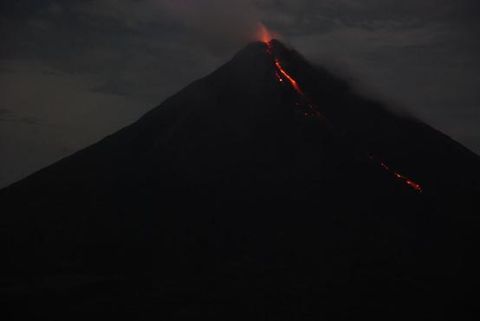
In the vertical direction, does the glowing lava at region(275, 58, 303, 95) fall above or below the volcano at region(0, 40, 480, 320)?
above

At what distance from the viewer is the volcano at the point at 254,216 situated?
4931 centimetres

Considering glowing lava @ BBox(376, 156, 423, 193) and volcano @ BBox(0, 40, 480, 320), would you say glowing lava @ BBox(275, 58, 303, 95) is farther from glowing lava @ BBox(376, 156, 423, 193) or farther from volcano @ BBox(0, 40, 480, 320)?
glowing lava @ BBox(376, 156, 423, 193)

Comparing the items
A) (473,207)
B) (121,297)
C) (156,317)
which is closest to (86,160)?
(121,297)

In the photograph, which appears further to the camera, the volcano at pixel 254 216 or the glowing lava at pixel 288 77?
the glowing lava at pixel 288 77

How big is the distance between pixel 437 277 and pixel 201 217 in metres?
25.0

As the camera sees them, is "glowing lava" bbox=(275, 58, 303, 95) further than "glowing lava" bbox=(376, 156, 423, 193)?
Yes

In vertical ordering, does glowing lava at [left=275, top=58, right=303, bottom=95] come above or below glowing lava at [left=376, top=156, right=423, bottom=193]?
above

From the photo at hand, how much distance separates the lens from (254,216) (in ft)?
214

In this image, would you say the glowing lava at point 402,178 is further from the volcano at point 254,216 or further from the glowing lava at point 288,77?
the glowing lava at point 288,77

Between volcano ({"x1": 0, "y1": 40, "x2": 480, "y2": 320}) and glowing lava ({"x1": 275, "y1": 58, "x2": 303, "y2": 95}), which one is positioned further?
glowing lava ({"x1": 275, "y1": 58, "x2": 303, "y2": 95})

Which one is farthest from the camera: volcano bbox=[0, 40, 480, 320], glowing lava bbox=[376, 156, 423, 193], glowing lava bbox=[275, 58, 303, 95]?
glowing lava bbox=[275, 58, 303, 95]

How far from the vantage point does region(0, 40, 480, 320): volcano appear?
4931cm

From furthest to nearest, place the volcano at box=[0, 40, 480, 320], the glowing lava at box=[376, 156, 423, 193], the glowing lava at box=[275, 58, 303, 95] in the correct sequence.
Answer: the glowing lava at box=[275, 58, 303, 95]
the glowing lava at box=[376, 156, 423, 193]
the volcano at box=[0, 40, 480, 320]

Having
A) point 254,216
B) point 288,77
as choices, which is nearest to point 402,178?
point 254,216
